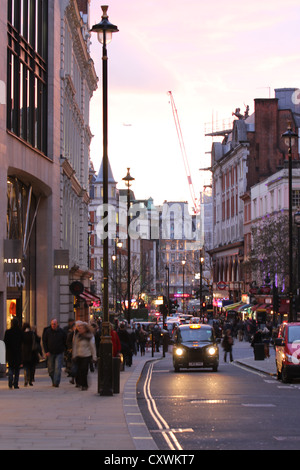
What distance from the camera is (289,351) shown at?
25.5 m

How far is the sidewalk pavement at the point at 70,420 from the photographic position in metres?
12.3

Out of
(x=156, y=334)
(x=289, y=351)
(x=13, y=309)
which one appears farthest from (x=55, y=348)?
(x=156, y=334)

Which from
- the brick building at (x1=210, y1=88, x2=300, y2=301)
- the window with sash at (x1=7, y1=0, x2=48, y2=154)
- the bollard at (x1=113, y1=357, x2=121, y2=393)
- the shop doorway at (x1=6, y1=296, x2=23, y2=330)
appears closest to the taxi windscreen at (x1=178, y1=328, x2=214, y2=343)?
Result: the shop doorway at (x1=6, y1=296, x2=23, y2=330)

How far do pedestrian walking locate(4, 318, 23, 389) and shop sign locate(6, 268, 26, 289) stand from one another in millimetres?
A: 6479

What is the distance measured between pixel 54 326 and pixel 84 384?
80.2 inches

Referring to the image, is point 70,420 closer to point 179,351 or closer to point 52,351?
point 52,351

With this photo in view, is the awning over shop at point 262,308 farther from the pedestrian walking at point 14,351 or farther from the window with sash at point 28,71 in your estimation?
the pedestrian walking at point 14,351

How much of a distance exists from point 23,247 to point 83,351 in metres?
11.9

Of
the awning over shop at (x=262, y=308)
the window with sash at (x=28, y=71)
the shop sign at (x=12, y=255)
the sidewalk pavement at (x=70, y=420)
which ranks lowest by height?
the sidewalk pavement at (x=70, y=420)

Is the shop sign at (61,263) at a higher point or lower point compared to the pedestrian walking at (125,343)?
higher

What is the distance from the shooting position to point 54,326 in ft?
79.6

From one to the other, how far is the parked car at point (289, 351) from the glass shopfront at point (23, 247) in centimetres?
899

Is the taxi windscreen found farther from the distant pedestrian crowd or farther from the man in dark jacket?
the man in dark jacket

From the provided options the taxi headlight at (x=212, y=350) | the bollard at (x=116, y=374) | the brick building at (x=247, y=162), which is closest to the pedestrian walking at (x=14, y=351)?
the bollard at (x=116, y=374)
